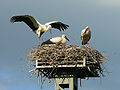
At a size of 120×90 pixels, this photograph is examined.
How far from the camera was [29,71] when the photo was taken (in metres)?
13.1

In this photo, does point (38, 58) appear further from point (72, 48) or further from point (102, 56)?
point (102, 56)

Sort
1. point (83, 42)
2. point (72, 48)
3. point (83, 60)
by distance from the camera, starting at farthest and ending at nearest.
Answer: point (83, 42) → point (72, 48) → point (83, 60)

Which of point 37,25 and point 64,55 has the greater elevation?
point 37,25

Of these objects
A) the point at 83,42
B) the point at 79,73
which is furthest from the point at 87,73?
the point at 83,42

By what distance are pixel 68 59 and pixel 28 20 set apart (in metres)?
4.33

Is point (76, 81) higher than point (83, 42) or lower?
lower

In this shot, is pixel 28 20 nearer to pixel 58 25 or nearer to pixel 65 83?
pixel 58 25

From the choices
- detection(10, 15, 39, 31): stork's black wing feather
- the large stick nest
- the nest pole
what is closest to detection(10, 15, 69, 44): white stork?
detection(10, 15, 39, 31): stork's black wing feather

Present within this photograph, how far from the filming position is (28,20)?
16.5 meters

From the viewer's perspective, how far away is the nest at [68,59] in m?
12.6

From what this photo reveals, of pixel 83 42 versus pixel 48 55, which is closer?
pixel 48 55

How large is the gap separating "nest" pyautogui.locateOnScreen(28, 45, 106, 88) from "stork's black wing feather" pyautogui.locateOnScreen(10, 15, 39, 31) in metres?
2.77

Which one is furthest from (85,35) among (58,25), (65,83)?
(65,83)

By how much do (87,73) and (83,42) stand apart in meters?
3.57
